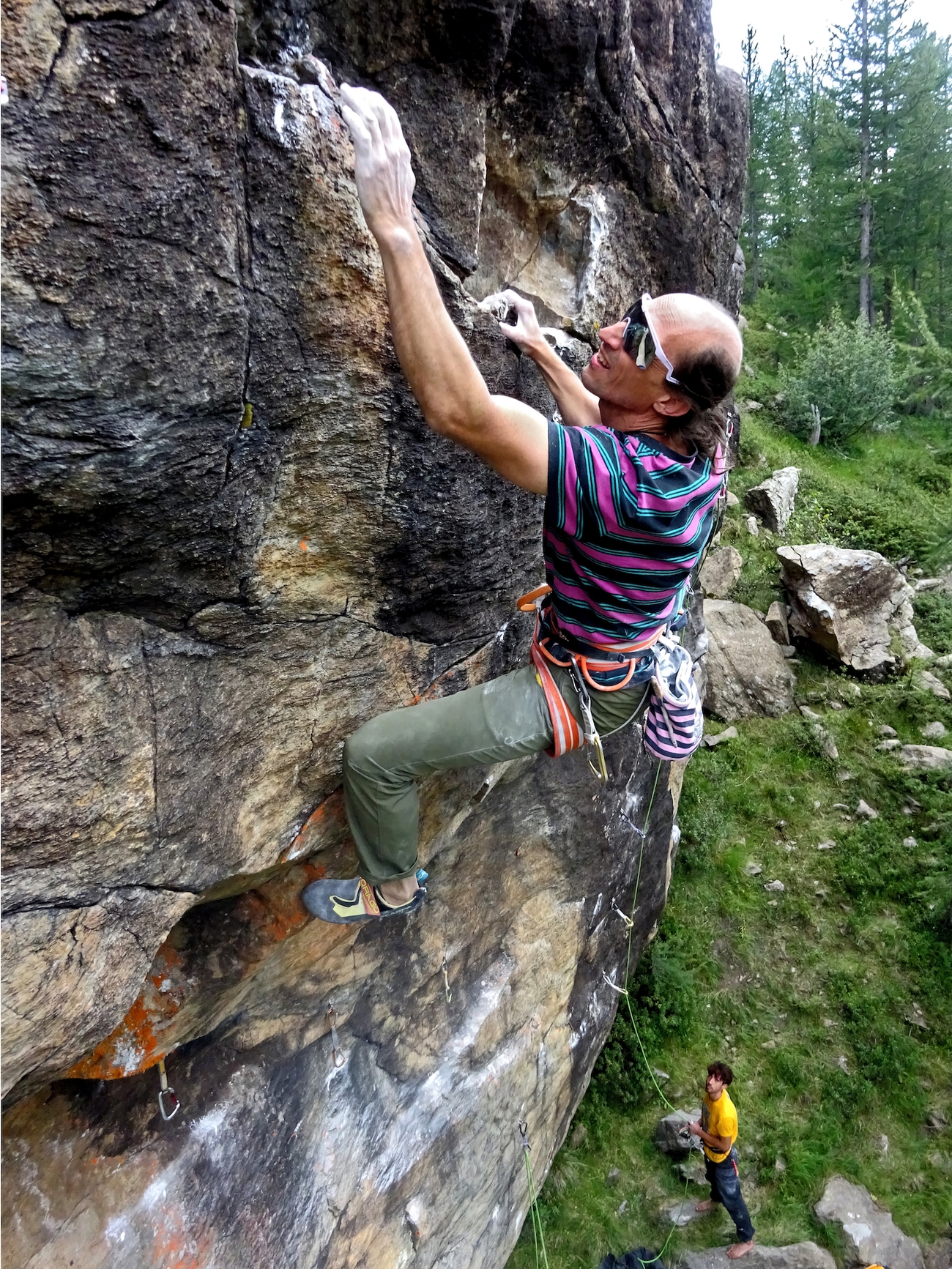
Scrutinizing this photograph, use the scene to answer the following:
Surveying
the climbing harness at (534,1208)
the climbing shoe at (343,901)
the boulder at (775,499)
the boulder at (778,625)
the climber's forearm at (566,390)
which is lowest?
the climbing harness at (534,1208)

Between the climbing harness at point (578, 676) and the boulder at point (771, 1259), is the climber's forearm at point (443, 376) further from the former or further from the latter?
the boulder at point (771, 1259)

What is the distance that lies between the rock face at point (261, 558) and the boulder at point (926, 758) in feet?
22.6

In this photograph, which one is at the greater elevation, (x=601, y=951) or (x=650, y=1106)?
(x=601, y=951)

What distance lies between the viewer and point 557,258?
12.7ft

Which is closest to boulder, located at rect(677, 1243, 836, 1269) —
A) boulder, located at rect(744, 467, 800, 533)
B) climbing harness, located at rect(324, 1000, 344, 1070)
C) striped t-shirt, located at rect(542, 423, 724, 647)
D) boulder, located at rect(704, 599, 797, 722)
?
climbing harness, located at rect(324, 1000, 344, 1070)

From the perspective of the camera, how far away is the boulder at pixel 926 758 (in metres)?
9.63

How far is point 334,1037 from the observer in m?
4.26

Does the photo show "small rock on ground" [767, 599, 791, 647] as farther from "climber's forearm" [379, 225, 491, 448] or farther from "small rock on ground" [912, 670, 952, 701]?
"climber's forearm" [379, 225, 491, 448]

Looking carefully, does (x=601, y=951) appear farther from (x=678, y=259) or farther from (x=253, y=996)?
(x=678, y=259)

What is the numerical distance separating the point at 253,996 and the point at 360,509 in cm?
254

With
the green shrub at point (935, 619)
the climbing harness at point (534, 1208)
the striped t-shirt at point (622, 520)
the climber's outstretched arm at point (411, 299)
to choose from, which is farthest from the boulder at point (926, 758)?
the climber's outstretched arm at point (411, 299)

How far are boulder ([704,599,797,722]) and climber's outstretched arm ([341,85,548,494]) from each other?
29.5 feet

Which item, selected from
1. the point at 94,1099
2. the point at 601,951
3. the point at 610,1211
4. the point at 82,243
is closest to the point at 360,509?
the point at 82,243

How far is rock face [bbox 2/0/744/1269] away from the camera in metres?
2.05
